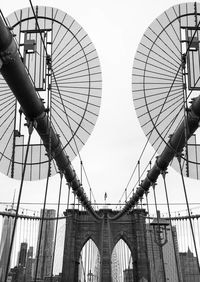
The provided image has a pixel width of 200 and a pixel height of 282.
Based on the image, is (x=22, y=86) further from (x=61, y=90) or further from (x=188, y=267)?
(x=188, y=267)

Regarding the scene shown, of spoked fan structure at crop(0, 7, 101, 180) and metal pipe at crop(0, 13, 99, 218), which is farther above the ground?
spoked fan structure at crop(0, 7, 101, 180)

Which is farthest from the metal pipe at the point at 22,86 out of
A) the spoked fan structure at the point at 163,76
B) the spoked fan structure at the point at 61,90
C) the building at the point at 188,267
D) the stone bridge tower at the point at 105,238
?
the building at the point at 188,267

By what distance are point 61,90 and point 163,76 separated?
16.8 feet

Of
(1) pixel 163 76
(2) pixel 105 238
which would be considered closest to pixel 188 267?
(2) pixel 105 238

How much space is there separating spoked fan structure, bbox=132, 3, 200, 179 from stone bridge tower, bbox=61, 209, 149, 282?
3104 cm

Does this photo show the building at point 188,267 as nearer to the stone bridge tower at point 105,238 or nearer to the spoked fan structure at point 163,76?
the stone bridge tower at point 105,238

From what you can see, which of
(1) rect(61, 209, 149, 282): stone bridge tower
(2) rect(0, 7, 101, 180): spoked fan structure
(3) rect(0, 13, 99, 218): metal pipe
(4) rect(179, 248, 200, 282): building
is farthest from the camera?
(4) rect(179, 248, 200, 282): building

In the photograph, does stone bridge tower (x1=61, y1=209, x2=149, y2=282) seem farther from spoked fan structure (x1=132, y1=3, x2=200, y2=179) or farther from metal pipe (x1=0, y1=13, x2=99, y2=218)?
metal pipe (x1=0, y1=13, x2=99, y2=218)

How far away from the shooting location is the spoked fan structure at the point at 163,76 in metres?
15.5

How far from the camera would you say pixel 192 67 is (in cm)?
1337

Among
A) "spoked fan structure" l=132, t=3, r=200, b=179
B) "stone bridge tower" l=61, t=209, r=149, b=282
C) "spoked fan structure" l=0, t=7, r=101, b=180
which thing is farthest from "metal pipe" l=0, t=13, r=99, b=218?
"stone bridge tower" l=61, t=209, r=149, b=282

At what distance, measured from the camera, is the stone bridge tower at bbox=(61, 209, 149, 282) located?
4562cm

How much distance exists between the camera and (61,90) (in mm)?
16312

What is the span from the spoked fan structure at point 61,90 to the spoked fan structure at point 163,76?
2402 mm
